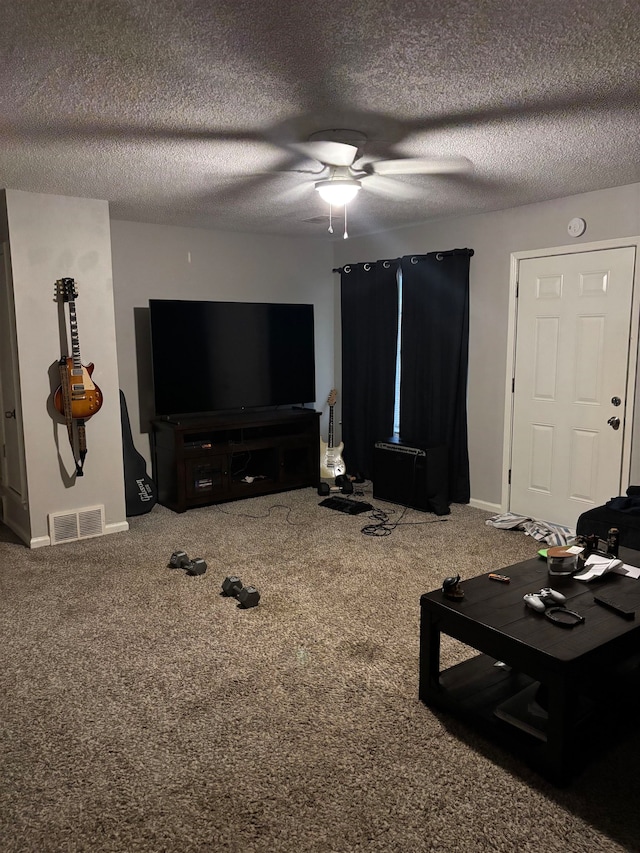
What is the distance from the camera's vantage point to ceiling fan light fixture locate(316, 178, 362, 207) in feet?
10.4

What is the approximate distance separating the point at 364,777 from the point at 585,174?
130 inches

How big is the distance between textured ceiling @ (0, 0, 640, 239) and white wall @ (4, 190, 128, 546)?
0.28m

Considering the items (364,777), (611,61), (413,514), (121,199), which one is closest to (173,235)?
(121,199)

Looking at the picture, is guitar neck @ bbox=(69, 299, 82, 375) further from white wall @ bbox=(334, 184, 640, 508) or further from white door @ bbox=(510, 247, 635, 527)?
white door @ bbox=(510, 247, 635, 527)

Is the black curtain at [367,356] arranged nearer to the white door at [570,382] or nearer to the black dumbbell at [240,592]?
the white door at [570,382]

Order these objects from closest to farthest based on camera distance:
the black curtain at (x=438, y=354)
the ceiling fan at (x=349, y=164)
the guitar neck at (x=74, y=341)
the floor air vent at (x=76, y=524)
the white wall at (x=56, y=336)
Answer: the ceiling fan at (x=349, y=164)
the white wall at (x=56, y=336)
the guitar neck at (x=74, y=341)
the floor air vent at (x=76, y=524)
the black curtain at (x=438, y=354)

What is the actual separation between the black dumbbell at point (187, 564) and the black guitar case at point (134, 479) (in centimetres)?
108

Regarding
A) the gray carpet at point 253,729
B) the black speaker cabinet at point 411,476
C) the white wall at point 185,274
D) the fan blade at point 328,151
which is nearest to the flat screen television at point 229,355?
the white wall at point 185,274

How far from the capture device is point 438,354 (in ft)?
17.1

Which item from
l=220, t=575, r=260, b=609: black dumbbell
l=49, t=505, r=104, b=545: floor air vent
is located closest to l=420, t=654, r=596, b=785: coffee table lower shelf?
l=220, t=575, r=260, b=609: black dumbbell

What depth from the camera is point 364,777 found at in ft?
6.56

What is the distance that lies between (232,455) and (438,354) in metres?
1.90

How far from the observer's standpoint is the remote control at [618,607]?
2.16 m

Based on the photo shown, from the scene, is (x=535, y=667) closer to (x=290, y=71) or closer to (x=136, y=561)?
(x=290, y=71)
